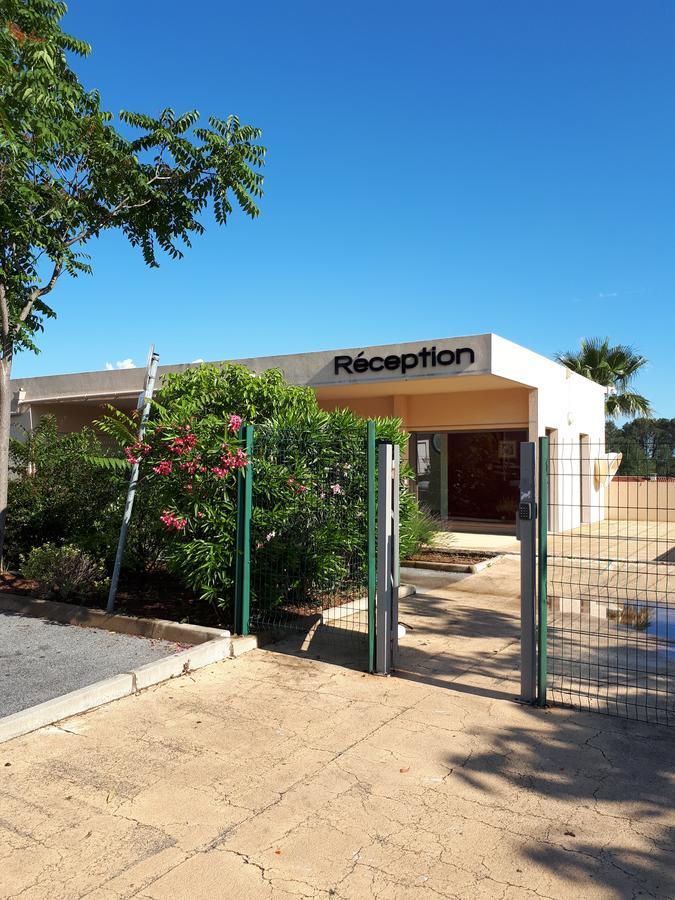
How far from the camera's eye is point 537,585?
5016 mm

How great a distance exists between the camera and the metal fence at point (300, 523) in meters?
6.62

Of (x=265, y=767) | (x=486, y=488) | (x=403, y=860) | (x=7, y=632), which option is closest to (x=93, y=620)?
(x=7, y=632)

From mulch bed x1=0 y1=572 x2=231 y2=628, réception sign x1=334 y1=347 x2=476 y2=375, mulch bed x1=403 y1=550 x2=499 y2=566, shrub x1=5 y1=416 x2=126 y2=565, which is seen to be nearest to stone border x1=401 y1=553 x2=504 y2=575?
mulch bed x1=403 y1=550 x2=499 y2=566

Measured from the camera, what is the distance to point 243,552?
659 cm

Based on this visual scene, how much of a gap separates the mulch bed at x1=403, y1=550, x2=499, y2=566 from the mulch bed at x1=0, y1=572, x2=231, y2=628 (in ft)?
16.9

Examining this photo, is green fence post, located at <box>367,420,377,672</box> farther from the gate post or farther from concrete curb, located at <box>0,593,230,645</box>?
concrete curb, located at <box>0,593,230,645</box>

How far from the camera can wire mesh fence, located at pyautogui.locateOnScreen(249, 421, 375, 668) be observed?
6660mm

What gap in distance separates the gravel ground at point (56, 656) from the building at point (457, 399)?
9.07m

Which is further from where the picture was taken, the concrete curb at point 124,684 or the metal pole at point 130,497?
the metal pole at point 130,497

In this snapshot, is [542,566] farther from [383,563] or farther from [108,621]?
[108,621]

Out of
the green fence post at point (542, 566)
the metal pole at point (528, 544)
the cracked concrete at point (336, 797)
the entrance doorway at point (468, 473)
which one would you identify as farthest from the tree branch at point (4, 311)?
the entrance doorway at point (468, 473)

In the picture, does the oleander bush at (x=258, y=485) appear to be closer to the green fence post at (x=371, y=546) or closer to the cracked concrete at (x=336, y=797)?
the green fence post at (x=371, y=546)

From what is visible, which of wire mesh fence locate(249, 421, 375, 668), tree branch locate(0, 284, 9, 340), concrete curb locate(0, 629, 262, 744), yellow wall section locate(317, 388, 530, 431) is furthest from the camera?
yellow wall section locate(317, 388, 530, 431)

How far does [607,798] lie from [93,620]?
542 centimetres
